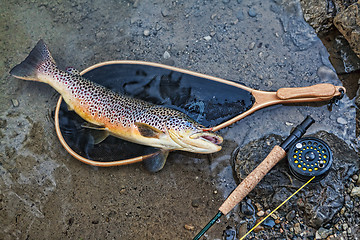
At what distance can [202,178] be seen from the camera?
145 inches

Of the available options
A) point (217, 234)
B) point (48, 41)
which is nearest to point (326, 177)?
point (217, 234)

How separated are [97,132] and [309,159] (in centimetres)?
199

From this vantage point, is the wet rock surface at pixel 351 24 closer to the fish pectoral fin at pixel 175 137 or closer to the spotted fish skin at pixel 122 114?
the spotted fish skin at pixel 122 114

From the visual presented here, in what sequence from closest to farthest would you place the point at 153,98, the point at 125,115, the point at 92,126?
the point at 125,115
the point at 92,126
the point at 153,98

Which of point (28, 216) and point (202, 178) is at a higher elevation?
point (202, 178)

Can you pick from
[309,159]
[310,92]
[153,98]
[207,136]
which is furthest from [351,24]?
[153,98]

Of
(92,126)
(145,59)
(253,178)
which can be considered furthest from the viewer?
(145,59)

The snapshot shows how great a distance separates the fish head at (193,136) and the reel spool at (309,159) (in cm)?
67

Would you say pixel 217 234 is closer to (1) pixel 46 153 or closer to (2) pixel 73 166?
(2) pixel 73 166

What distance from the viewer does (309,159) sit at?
324cm

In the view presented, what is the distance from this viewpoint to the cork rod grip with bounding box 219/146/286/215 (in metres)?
3.14

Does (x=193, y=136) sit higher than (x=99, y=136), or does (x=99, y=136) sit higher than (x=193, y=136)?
(x=193, y=136)

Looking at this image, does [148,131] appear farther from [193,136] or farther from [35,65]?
[35,65]

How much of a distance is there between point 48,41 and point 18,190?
1716mm
